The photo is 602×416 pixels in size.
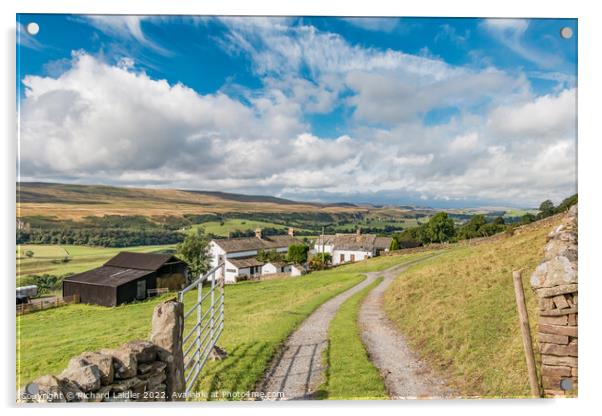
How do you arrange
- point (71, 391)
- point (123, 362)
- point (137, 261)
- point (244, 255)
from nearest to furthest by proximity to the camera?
point (71, 391)
point (123, 362)
point (137, 261)
point (244, 255)

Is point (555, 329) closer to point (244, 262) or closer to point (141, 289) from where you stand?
point (244, 262)

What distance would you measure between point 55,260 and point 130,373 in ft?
5.58

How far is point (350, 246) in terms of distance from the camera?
4621 mm

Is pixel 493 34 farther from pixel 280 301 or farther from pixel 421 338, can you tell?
pixel 280 301

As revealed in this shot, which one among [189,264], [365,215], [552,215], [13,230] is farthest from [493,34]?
[13,230]

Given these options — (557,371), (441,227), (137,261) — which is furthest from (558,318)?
(137,261)

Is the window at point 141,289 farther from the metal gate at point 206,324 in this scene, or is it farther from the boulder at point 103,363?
the boulder at point 103,363

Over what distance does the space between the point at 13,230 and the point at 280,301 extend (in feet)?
9.78

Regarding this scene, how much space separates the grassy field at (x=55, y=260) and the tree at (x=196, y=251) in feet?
2.55

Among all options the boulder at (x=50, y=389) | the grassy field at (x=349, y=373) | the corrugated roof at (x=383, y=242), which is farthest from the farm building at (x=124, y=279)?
the corrugated roof at (x=383, y=242)

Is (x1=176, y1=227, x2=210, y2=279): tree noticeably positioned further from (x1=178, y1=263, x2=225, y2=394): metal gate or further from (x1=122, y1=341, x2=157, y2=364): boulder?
(x1=122, y1=341, x2=157, y2=364): boulder

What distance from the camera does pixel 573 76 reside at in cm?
417

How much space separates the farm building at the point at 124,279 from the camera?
377 centimetres

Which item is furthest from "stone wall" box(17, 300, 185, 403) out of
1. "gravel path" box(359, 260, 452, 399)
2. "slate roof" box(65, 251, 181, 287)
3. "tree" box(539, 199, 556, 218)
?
"tree" box(539, 199, 556, 218)
